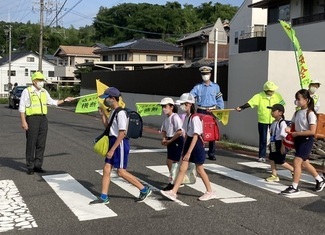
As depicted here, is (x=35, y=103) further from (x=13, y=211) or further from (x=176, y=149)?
(x=176, y=149)

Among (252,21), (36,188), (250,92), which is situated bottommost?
(36,188)

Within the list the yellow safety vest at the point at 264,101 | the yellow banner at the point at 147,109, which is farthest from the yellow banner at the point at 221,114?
the yellow banner at the point at 147,109

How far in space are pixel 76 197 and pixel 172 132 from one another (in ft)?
5.97

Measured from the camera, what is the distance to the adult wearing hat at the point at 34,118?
871 cm

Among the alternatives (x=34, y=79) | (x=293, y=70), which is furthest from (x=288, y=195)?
(x=293, y=70)

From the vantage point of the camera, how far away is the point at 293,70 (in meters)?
12.5

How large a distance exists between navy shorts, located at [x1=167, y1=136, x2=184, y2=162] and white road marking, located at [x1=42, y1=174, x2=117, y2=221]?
56.4 inches

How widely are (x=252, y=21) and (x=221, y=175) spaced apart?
33406 millimetres

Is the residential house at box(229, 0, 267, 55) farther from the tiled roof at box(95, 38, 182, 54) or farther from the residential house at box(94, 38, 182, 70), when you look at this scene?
the tiled roof at box(95, 38, 182, 54)

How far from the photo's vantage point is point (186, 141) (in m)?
6.83

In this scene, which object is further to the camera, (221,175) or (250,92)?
(250,92)

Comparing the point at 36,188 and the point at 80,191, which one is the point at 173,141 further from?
the point at 36,188

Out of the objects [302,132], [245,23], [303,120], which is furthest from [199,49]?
[302,132]

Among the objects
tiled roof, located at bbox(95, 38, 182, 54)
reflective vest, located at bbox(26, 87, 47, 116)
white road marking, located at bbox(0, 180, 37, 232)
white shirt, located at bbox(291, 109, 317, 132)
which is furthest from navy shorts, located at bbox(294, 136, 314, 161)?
tiled roof, located at bbox(95, 38, 182, 54)
